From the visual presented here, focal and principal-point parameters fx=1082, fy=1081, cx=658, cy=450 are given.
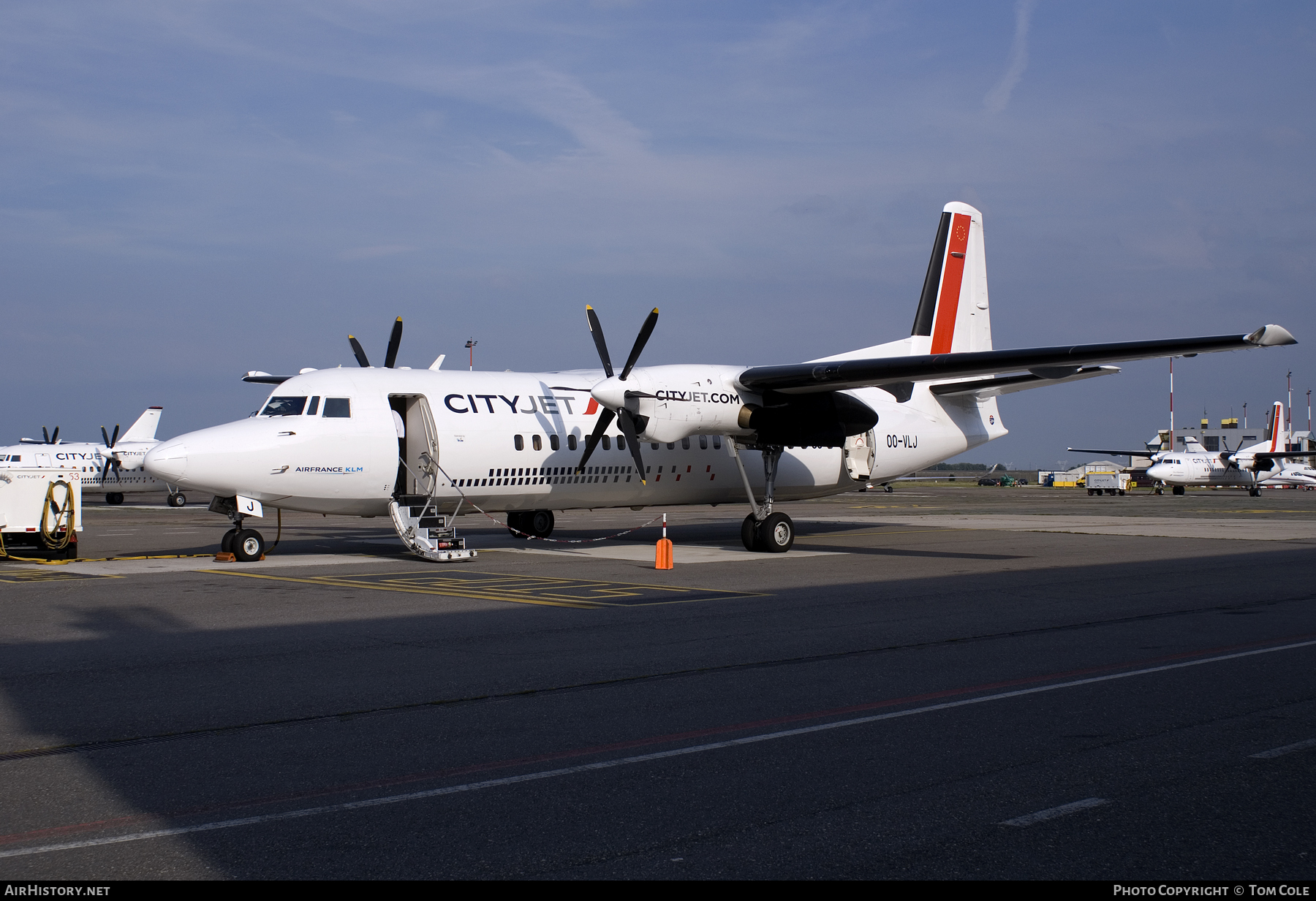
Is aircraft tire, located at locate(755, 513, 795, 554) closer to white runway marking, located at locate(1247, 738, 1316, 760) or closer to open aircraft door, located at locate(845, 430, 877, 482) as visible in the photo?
open aircraft door, located at locate(845, 430, 877, 482)

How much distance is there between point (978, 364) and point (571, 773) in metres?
14.0

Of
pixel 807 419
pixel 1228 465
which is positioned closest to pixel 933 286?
pixel 807 419

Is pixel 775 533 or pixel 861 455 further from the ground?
pixel 861 455

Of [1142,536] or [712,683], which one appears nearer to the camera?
[712,683]

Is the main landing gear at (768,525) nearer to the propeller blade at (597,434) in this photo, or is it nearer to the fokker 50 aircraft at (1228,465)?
the propeller blade at (597,434)

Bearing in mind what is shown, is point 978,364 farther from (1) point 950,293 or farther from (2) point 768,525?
(1) point 950,293

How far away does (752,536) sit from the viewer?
73.2 ft

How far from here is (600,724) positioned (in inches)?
284

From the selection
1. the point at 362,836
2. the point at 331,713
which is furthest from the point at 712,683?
the point at 362,836

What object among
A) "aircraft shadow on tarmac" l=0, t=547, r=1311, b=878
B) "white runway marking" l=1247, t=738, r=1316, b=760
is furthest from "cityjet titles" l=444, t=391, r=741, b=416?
"white runway marking" l=1247, t=738, r=1316, b=760

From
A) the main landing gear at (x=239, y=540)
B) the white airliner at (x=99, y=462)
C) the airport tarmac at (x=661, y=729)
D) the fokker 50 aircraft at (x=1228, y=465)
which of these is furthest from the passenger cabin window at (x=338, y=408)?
the fokker 50 aircraft at (x=1228, y=465)

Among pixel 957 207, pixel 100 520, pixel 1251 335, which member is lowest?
pixel 100 520

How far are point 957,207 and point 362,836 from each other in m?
25.4
